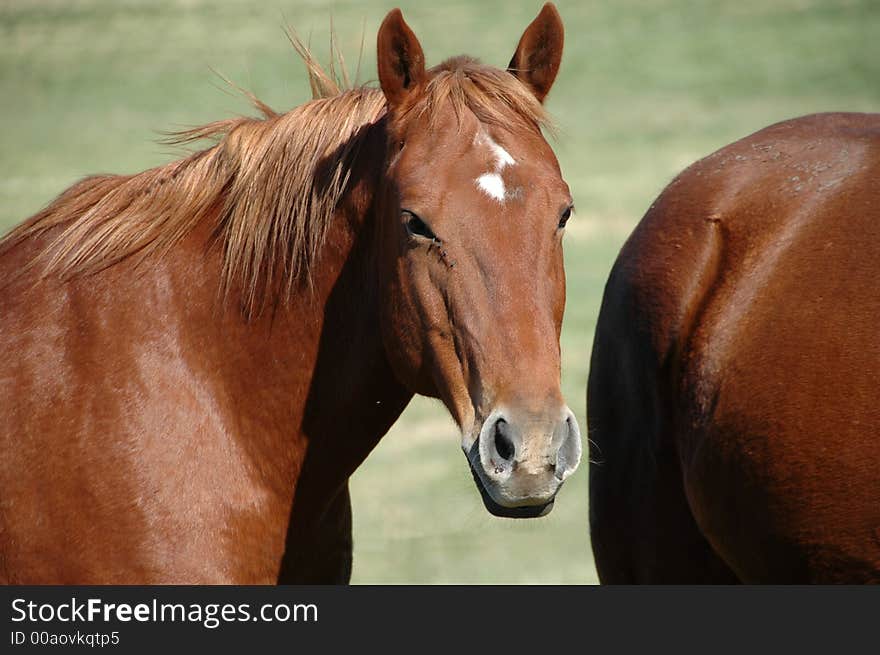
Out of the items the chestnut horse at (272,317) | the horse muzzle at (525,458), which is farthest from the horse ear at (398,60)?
the horse muzzle at (525,458)

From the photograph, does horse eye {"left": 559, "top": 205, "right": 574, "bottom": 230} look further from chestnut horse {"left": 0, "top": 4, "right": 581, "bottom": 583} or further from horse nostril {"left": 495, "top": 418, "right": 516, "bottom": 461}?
horse nostril {"left": 495, "top": 418, "right": 516, "bottom": 461}

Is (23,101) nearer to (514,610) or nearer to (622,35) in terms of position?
(622,35)

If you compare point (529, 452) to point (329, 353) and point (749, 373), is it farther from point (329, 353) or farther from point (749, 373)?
point (749, 373)

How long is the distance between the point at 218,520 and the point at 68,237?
1005 millimetres

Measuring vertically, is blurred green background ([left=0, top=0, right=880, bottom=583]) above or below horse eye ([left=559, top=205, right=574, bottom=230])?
below

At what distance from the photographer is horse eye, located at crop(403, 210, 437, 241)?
10.2 ft

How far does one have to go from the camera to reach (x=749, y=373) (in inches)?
149

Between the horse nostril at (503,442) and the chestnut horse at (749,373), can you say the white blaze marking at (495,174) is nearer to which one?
the horse nostril at (503,442)

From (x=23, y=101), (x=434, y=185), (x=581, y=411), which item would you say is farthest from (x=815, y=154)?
(x=23, y=101)

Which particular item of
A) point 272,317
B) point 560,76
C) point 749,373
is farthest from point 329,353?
point 560,76

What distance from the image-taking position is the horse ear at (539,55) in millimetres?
3479

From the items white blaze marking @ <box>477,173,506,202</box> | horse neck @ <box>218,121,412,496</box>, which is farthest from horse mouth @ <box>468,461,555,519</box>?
white blaze marking @ <box>477,173,506,202</box>

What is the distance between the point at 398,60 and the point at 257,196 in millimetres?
600

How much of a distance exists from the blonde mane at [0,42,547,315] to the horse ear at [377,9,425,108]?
5cm
